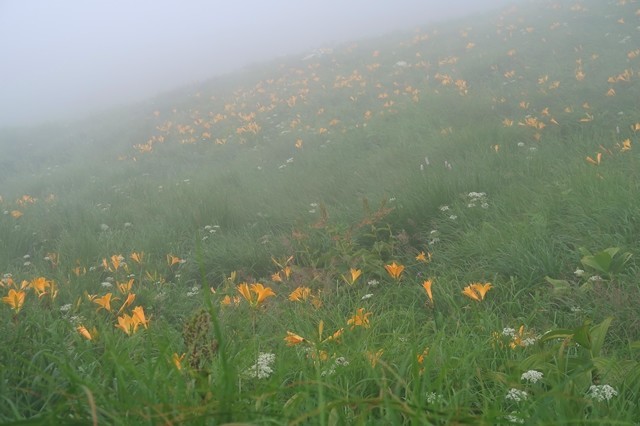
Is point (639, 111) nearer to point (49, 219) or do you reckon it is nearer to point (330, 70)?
point (49, 219)

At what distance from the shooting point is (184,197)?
6211 millimetres

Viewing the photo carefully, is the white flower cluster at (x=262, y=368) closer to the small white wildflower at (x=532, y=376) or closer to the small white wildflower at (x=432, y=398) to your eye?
the small white wildflower at (x=432, y=398)

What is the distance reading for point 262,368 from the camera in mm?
1698

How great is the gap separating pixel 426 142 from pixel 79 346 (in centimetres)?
515

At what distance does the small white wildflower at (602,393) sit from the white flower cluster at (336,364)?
2.51 feet

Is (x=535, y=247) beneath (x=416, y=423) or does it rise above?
beneath

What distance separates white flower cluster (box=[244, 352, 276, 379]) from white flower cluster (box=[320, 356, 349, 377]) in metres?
0.20

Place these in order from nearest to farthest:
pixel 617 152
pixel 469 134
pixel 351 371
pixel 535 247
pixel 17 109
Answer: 1. pixel 351 371
2. pixel 535 247
3. pixel 617 152
4. pixel 469 134
5. pixel 17 109

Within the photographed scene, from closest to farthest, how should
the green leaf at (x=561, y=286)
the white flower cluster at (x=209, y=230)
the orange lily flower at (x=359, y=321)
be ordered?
the orange lily flower at (x=359, y=321)
the green leaf at (x=561, y=286)
the white flower cluster at (x=209, y=230)

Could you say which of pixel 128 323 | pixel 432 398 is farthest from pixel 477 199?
pixel 128 323

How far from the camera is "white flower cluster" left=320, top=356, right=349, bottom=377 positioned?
1.64m

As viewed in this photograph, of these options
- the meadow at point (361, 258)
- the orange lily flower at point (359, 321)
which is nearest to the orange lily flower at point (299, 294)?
the meadow at point (361, 258)

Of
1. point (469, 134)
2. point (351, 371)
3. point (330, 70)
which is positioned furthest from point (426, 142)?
point (330, 70)

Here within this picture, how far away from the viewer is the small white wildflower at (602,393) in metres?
1.43
